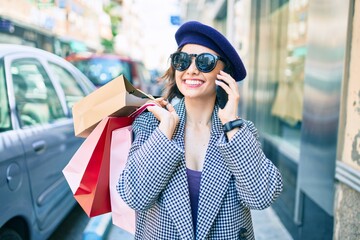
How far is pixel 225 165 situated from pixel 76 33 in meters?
29.7

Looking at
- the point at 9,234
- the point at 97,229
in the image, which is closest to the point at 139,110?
the point at 9,234

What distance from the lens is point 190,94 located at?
1.61 metres

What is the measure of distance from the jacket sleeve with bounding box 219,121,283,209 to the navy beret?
33 cm

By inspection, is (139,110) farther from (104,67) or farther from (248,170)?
(104,67)

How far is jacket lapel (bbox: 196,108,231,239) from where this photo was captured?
1.50 m

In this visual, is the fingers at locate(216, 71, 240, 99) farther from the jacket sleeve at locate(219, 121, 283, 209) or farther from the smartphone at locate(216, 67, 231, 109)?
the jacket sleeve at locate(219, 121, 283, 209)

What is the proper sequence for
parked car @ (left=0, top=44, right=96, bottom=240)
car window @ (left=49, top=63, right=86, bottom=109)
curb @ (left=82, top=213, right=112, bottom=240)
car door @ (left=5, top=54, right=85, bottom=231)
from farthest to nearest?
car window @ (left=49, top=63, right=86, bottom=109) < curb @ (left=82, top=213, right=112, bottom=240) < car door @ (left=5, top=54, right=85, bottom=231) < parked car @ (left=0, top=44, right=96, bottom=240)

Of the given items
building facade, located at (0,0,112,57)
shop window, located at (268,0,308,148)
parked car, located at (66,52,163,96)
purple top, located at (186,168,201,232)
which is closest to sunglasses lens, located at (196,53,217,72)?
purple top, located at (186,168,201,232)

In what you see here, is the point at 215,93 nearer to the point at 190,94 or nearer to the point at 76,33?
the point at 190,94

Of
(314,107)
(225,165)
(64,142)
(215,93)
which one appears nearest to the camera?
(225,165)

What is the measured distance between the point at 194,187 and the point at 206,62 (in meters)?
0.52

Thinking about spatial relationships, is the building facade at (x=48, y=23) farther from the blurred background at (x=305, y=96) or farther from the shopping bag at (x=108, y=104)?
the shopping bag at (x=108, y=104)

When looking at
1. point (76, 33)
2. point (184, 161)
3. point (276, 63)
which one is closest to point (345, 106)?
point (184, 161)

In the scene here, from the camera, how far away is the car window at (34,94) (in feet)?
9.31
